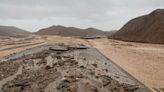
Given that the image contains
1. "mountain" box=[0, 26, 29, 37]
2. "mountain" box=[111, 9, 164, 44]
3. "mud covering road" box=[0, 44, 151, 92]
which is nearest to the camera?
"mud covering road" box=[0, 44, 151, 92]

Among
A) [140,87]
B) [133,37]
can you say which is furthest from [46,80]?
[133,37]

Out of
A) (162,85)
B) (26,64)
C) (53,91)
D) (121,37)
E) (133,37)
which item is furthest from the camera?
(121,37)

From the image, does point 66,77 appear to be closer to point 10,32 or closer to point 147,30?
point 147,30

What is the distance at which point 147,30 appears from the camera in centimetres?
3150


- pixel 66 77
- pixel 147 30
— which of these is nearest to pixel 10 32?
pixel 147 30

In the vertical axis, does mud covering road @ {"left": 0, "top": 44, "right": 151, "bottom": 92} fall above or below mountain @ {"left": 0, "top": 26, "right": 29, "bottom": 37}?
above

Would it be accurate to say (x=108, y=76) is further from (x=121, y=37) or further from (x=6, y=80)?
(x=121, y=37)

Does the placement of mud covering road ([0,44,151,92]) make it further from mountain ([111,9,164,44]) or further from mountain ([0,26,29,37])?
mountain ([0,26,29,37])

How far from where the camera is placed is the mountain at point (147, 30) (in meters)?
28.5

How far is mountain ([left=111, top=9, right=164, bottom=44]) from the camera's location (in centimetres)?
2852

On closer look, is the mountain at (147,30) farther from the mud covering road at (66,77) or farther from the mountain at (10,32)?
the mountain at (10,32)

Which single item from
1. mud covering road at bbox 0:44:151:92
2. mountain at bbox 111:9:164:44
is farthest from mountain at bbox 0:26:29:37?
mud covering road at bbox 0:44:151:92

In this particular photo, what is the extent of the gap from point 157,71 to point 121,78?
215cm

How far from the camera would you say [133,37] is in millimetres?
32656
